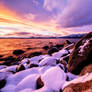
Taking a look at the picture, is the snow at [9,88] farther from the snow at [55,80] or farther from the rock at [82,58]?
the rock at [82,58]

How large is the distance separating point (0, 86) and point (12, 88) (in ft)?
2.36

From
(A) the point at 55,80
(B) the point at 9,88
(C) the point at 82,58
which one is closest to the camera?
(A) the point at 55,80

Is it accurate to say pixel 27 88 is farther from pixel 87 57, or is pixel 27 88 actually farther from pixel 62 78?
pixel 87 57

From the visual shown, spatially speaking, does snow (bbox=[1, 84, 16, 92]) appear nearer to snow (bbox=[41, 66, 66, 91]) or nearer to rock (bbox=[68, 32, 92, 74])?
snow (bbox=[41, 66, 66, 91])

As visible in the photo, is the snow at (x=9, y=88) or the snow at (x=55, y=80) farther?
the snow at (x=9, y=88)

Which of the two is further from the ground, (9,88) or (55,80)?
(55,80)

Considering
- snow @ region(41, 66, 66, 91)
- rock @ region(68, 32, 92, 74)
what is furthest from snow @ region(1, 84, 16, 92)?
rock @ region(68, 32, 92, 74)

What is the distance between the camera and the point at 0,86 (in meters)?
3.71

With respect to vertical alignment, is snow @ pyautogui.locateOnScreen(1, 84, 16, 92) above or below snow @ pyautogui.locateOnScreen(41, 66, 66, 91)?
below

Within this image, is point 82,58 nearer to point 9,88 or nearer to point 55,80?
point 55,80

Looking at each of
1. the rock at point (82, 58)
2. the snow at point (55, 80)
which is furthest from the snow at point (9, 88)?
the rock at point (82, 58)

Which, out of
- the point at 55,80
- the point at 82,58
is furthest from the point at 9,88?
the point at 82,58

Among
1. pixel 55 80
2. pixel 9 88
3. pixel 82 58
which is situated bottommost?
pixel 9 88

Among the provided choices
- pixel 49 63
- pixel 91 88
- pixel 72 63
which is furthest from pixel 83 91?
pixel 49 63
